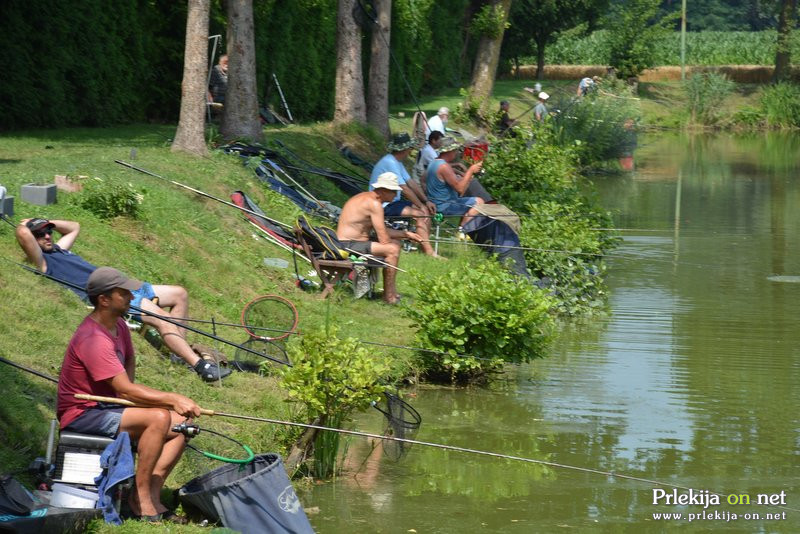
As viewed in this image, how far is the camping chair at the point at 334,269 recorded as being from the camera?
41.8 feet

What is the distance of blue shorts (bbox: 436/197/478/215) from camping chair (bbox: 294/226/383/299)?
3.14 m

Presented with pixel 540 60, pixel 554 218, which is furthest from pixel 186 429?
pixel 540 60

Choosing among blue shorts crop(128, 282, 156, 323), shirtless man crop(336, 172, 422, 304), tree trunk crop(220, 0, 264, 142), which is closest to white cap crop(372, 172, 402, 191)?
shirtless man crop(336, 172, 422, 304)

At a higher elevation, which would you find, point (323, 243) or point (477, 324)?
point (323, 243)

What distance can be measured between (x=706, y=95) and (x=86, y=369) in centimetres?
4474

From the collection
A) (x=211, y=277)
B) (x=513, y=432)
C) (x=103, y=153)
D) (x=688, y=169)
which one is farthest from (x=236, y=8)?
(x=688, y=169)

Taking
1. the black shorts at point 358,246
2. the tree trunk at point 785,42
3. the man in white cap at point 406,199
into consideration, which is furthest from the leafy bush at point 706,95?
the black shorts at point 358,246

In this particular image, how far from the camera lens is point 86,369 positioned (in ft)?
21.9

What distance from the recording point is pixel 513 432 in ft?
32.5

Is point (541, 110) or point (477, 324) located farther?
point (541, 110)

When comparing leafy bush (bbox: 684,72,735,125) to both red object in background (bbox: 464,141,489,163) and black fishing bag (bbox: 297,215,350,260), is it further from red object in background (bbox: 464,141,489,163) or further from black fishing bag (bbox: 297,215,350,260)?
black fishing bag (bbox: 297,215,350,260)

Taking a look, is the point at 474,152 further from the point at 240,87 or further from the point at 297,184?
the point at 297,184

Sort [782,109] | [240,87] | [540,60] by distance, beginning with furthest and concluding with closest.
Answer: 1. [540,60]
2. [782,109]
3. [240,87]

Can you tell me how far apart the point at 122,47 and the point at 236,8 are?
3.92m
